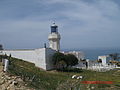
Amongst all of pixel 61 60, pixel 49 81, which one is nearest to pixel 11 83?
pixel 49 81

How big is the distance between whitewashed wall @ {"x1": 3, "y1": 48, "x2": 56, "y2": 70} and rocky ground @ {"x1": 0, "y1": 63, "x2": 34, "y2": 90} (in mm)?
16923

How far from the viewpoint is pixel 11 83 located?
13602mm

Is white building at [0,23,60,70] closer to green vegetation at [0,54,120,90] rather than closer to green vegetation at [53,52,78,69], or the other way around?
green vegetation at [53,52,78,69]

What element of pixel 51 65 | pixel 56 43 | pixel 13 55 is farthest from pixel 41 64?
pixel 56 43

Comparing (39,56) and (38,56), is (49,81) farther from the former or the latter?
(38,56)

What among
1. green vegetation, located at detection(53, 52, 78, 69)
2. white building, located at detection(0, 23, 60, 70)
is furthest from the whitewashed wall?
green vegetation, located at detection(53, 52, 78, 69)

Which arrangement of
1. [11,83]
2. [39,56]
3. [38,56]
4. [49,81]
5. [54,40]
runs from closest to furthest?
[11,83] → [49,81] → [39,56] → [38,56] → [54,40]

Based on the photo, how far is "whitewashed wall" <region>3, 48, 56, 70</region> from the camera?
1254 inches

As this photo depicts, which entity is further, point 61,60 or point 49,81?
point 61,60

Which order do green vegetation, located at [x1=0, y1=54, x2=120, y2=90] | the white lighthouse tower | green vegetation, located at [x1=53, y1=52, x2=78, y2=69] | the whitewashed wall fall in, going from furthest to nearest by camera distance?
1. the white lighthouse tower
2. green vegetation, located at [x1=53, y1=52, x2=78, y2=69]
3. the whitewashed wall
4. green vegetation, located at [x1=0, y1=54, x2=120, y2=90]

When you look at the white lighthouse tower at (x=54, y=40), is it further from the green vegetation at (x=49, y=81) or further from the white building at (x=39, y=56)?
the green vegetation at (x=49, y=81)

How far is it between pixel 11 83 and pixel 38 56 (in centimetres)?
1897

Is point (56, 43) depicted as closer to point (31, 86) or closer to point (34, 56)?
point (34, 56)

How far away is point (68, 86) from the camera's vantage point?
39.5ft
